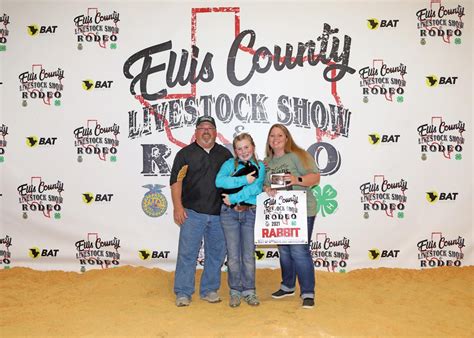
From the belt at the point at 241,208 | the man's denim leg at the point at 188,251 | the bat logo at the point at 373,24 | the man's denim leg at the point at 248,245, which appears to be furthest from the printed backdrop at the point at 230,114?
the belt at the point at 241,208

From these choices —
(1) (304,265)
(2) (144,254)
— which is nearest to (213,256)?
(1) (304,265)

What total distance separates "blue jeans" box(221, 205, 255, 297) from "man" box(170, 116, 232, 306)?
0.56 feet

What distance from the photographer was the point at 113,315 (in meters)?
3.14

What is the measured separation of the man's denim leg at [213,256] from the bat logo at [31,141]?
2.17 metres

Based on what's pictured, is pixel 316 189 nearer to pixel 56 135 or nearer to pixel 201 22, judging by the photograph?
pixel 201 22

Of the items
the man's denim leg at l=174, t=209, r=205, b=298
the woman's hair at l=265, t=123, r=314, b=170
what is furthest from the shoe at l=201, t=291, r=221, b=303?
the woman's hair at l=265, t=123, r=314, b=170

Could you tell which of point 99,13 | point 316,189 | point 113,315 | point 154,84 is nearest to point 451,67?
point 316,189

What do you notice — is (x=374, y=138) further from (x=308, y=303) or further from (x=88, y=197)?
(x=88, y=197)

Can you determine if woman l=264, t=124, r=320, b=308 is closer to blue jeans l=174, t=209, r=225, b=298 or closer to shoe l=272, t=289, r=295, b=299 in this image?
shoe l=272, t=289, r=295, b=299

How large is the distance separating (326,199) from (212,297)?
1.59 m

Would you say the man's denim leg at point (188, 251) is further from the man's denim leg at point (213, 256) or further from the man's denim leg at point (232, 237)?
the man's denim leg at point (232, 237)

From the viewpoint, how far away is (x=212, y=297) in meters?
3.43

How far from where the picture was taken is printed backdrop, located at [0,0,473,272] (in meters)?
4.20

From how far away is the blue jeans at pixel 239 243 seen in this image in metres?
3.28
